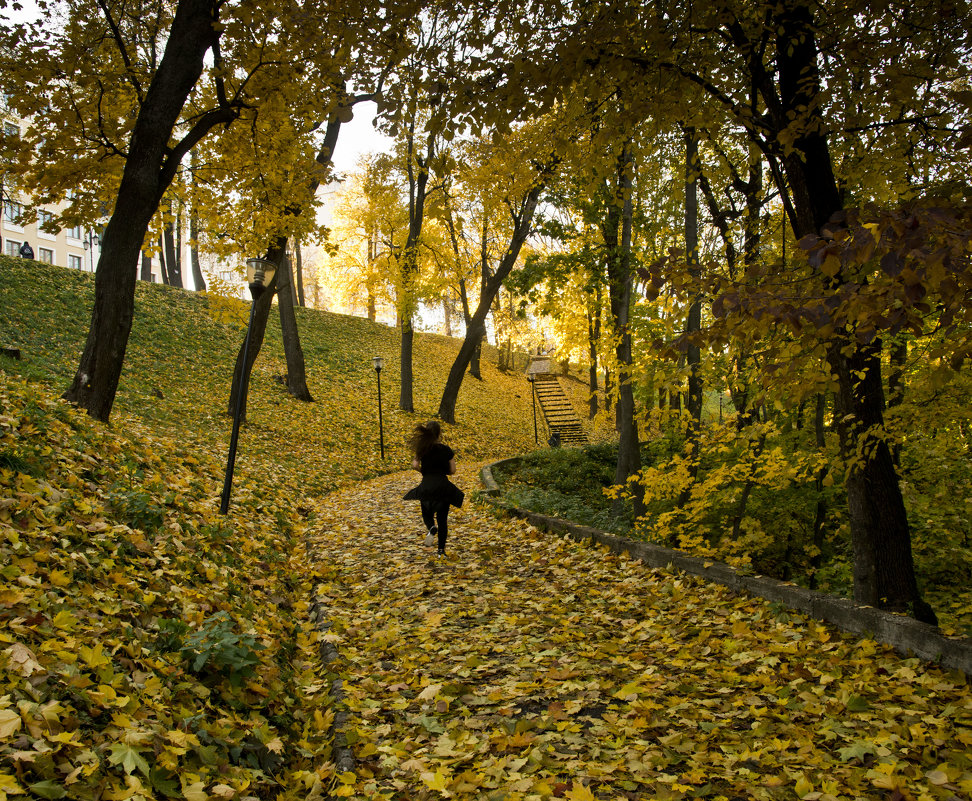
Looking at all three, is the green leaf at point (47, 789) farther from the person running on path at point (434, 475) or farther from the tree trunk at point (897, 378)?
the tree trunk at point (897, 378)

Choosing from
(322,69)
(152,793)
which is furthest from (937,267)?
(322,69)

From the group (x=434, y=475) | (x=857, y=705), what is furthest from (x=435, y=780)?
(x=434, y=475)

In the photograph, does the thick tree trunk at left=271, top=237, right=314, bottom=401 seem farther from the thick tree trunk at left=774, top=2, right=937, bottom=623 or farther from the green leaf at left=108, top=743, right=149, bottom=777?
the green leaf at left=108, top=743, right=149, bottom=777

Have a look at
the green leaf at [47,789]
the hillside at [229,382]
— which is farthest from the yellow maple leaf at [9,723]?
the hillside at [229,382]

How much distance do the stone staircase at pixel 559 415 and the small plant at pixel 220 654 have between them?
67.0 ft

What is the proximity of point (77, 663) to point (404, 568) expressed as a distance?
450 cm

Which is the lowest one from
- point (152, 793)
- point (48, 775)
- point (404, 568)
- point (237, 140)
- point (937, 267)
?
point (404, 568)

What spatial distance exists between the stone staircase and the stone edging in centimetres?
1741

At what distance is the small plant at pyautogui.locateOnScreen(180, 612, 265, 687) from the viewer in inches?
130

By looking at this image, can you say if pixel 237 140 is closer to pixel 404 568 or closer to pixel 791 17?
pixel 404 568

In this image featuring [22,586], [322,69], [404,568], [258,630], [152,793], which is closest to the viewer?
[152,793]

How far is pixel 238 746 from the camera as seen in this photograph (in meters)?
2.83

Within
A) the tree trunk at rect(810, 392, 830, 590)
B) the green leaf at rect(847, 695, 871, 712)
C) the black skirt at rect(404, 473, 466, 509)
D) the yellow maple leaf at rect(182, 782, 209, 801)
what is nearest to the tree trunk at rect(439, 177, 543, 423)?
the tree trunk at rect(810, 392, 830, 590)

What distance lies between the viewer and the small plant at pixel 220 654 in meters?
3.30
